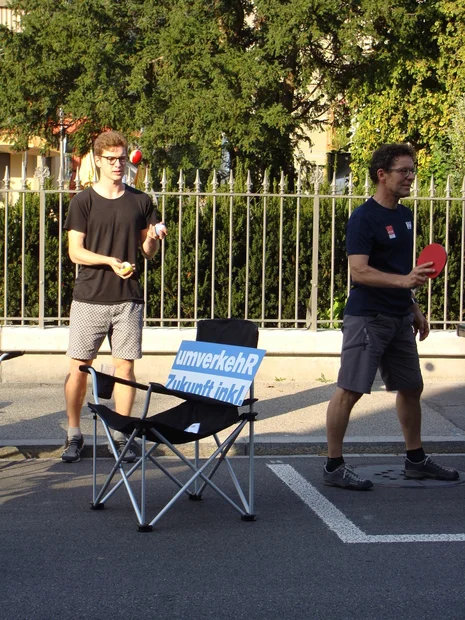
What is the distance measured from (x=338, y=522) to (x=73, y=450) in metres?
2.20

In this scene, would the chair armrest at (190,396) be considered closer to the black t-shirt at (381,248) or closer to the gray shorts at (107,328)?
the black t-shirt at (381,248)

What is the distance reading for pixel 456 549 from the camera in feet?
15.9

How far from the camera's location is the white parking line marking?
5000mm

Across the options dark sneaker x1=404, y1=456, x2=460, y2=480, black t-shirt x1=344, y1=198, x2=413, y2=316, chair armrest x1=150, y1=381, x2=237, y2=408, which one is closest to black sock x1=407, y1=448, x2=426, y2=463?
dark sneaker x1=404, y1=456, x2=460, y2=480

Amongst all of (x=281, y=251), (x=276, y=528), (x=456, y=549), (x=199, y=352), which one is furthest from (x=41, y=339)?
(x=456, y=549)

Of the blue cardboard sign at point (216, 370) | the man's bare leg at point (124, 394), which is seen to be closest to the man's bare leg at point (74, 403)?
the man's bare leg at point (124, 394)

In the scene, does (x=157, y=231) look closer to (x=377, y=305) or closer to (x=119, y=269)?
(x=119, y=269)

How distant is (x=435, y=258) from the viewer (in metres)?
5.78

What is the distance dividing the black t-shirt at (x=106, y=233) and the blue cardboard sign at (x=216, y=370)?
3.09 feet

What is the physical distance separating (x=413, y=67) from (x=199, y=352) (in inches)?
651

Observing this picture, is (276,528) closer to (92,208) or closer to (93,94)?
(92,208)

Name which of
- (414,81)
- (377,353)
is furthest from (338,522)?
(414,81)

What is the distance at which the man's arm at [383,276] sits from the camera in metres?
5.69

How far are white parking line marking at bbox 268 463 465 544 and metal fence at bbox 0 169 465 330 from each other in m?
3.92
